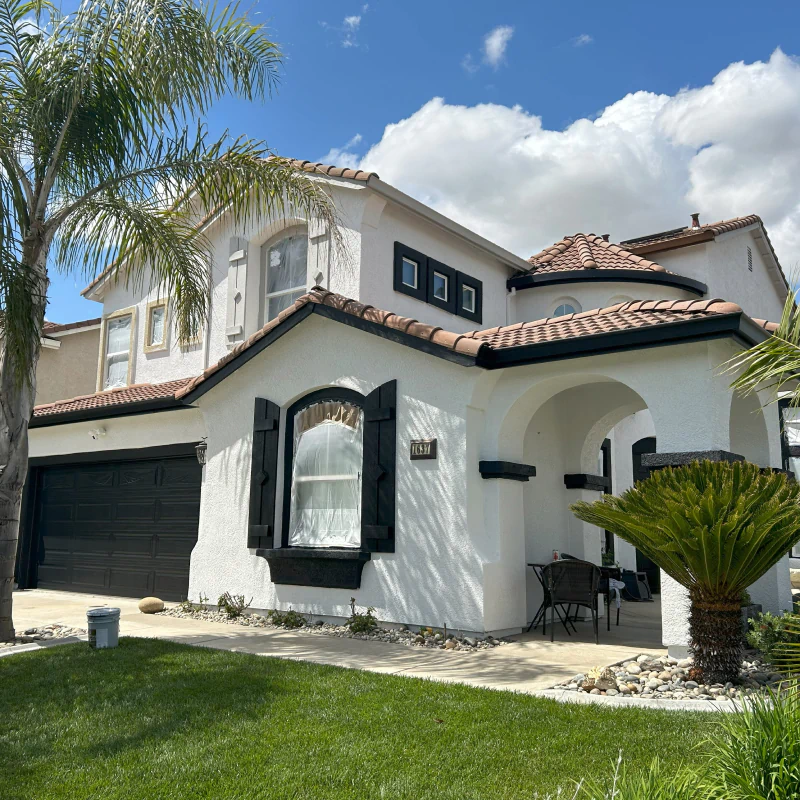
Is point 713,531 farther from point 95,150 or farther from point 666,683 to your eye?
point 95,150

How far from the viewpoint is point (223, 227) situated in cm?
1561

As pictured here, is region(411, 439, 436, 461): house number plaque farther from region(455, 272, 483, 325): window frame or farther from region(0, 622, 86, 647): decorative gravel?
region(455, 272, 483, 325): window frame

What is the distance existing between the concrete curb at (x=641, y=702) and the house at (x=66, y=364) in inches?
682

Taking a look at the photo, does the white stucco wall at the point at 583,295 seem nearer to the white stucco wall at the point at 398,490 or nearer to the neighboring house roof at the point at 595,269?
the neighboring house roof at the point at 595,269

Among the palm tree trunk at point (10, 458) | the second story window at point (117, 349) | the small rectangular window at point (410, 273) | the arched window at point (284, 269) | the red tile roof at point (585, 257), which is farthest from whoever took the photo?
the second story window at point (117, 349)

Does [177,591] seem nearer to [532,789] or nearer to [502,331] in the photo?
[502,331]

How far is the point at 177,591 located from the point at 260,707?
25.6 feet

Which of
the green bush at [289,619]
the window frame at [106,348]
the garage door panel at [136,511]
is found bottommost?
the green bush at [289,619]

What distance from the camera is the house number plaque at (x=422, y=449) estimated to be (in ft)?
32.2

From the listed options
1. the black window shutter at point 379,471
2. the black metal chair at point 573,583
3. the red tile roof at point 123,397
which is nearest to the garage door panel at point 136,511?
the red tile roof at point 123,397

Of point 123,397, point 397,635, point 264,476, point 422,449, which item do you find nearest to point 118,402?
point 123,397

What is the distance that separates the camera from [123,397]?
14836mm

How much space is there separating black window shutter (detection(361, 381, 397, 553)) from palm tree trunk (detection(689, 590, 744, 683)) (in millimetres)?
4192

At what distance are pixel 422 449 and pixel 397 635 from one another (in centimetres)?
223
